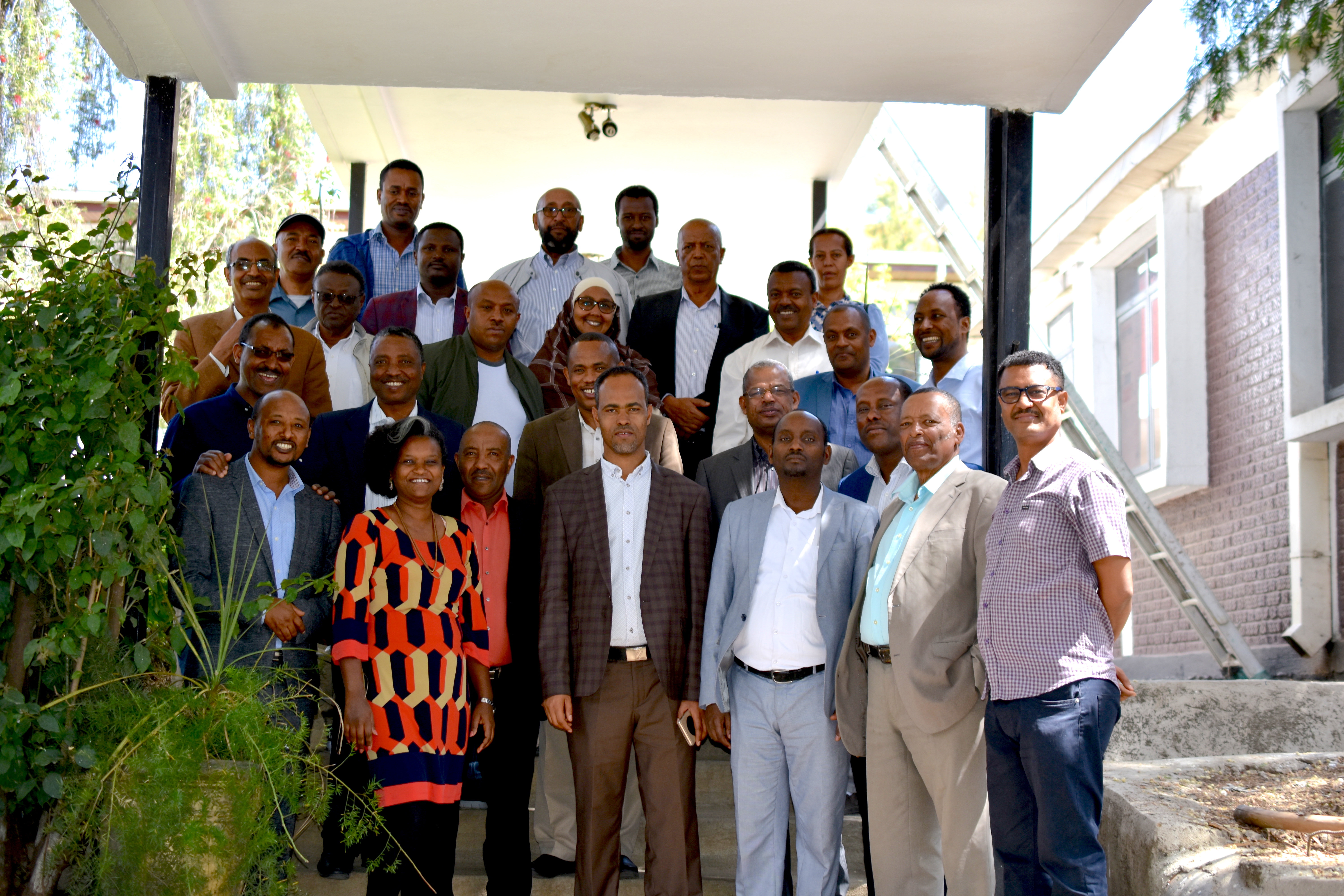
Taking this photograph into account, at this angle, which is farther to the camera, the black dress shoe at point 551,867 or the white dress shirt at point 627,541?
the black dress shoe at point 551,867

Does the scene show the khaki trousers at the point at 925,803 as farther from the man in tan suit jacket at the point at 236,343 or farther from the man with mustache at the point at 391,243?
the man with mustache at the point at 391,243

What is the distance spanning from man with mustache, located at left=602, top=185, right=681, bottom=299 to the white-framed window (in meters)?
5.71

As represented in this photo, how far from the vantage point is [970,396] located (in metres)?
5.48

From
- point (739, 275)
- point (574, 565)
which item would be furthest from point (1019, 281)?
point (739, 275)

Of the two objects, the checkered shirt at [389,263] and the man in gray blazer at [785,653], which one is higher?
the checkered shirt at [389,263]

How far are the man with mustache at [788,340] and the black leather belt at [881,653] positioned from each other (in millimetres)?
2010

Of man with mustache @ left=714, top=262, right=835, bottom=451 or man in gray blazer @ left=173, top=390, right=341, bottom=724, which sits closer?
man in gray blazer @ left=173, top=390, right=341, bottom=724

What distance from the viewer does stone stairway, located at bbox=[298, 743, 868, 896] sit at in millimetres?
4297

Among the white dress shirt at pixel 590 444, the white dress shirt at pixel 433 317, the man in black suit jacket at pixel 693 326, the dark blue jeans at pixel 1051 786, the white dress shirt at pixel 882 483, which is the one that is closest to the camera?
the dark blue jeans at pixel 1051 786

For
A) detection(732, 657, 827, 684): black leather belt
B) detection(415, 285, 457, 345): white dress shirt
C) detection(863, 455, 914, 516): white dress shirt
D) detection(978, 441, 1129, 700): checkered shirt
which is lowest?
detection(732, 657, 827, 684): black leather belt

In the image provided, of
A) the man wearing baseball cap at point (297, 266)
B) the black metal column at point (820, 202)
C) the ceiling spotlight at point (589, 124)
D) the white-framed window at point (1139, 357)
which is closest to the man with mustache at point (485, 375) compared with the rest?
the man wearing baseball cap at point (297, 266)

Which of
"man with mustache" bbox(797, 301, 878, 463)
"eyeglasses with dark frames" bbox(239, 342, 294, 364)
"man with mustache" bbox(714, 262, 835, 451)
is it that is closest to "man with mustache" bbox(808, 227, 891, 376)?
"man with mustache" bbox(714, 262, 835, 451)

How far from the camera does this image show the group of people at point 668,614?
11.7ft

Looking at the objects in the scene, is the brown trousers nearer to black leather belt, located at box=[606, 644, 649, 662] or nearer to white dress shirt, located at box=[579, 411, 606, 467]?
black leather belt, located at box=[606, 644, 649, 662]
